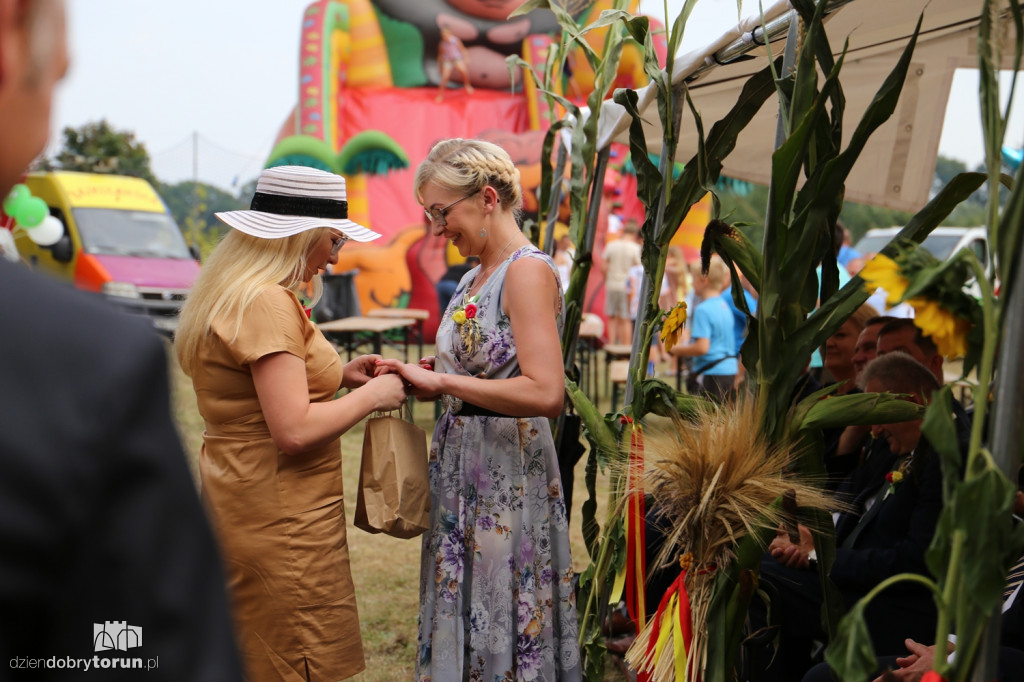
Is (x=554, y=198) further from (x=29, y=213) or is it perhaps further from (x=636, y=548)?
(x=29, y=213)

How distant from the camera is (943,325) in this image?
1.12 metres

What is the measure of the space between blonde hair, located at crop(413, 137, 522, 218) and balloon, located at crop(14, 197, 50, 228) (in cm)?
1094

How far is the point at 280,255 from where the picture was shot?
2041 mm

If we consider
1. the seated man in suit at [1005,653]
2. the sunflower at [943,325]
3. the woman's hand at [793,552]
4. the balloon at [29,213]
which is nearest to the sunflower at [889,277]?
the sunflower at [943,325]

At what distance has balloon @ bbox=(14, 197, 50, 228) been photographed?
11467 mm

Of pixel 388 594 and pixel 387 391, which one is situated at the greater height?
pixel 387 391

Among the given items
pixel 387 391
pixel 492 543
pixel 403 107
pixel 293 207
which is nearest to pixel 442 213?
pixel 293 207

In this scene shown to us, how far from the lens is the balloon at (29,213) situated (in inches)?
451

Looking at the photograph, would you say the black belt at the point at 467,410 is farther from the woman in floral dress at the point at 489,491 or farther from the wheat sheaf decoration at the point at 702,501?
the wheat sheaf decoration at the point at 702,501

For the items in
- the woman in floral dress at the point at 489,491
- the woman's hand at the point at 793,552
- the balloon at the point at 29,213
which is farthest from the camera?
the balloon at the point at 29,213

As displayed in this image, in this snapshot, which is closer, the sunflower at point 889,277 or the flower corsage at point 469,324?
the sunflower at point 889,277

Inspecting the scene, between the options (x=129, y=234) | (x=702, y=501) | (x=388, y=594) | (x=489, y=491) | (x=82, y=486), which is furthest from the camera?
(x=129, y=234)

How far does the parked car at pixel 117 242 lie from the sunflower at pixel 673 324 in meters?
11.0

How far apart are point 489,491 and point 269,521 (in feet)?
1.94
